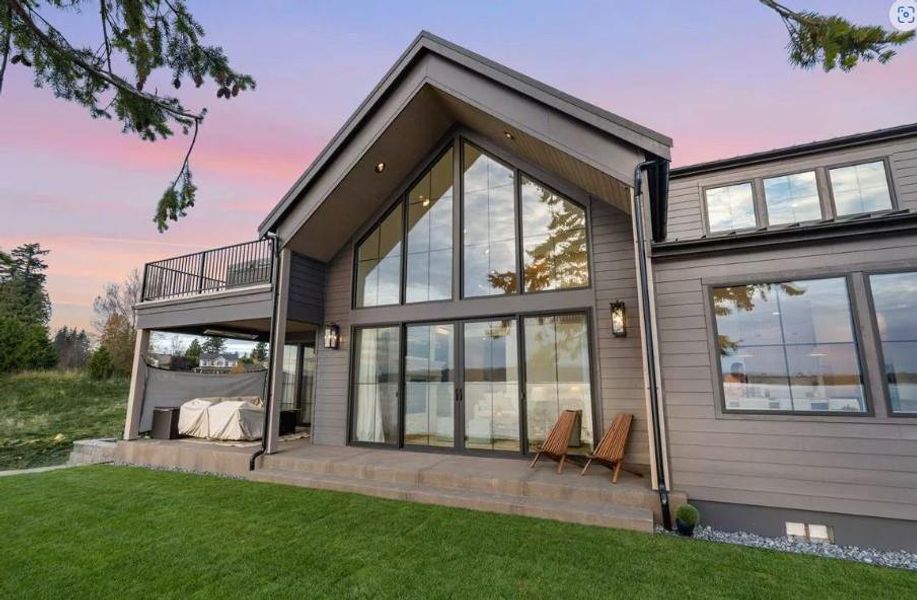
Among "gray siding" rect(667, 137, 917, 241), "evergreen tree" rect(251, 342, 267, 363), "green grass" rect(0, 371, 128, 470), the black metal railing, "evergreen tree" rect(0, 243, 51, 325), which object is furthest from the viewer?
"evergreen tree" rect(0, 243, 51, 325)

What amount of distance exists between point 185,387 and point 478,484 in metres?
7.86

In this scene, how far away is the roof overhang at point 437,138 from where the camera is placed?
5007 millimetres

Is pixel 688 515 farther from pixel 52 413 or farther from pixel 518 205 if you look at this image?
pixel 52 413

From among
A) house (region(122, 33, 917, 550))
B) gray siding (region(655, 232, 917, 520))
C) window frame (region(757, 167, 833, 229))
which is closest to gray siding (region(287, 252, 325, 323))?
house (region(122, 33, 917, 550))

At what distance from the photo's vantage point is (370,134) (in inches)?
261

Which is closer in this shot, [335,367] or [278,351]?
[278,351]

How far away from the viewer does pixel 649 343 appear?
177 inches

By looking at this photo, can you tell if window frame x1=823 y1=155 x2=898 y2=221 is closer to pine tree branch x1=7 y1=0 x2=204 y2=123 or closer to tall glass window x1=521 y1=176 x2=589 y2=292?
tall glass window x1=521 y1=176 x2=589 y2=292

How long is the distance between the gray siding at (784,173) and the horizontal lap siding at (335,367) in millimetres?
5706

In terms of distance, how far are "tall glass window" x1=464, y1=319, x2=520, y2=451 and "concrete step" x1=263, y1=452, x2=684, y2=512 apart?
1.32ft

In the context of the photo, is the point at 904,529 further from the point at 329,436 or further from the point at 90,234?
the point at 90,234

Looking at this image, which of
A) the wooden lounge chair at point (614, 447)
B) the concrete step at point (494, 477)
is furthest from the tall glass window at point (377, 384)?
the wooden lounge chair at point (614, 447)

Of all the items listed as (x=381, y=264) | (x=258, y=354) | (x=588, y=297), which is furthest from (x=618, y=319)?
(x=258, y=354)

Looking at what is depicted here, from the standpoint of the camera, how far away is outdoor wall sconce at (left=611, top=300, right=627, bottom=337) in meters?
5.59
